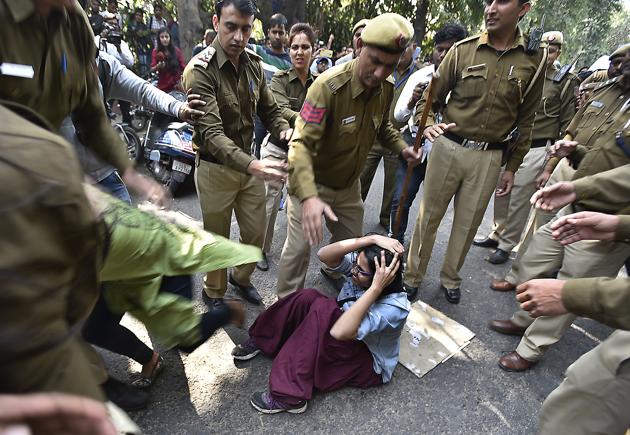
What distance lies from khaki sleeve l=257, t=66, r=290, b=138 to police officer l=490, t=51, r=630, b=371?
6.34 feet

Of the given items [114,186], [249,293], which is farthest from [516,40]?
[114,186]

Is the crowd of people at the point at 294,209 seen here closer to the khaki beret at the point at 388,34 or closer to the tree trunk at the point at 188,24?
the khaki beret at the point at 388,34

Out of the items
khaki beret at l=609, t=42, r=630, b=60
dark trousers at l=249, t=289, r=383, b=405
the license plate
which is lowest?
dark trousers at l=249, t=289, r=383, b=405

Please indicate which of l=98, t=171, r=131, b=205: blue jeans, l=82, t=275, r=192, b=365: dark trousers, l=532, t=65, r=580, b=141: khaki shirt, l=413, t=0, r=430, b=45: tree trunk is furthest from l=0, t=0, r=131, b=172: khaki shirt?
l=413, t=0, r=430, b=45: tree trunk

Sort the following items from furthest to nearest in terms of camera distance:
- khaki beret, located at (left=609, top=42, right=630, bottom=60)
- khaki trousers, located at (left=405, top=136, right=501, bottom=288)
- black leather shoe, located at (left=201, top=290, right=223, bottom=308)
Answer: khaki trousers, located at (left=405, top=136, right=501, bottom=288)
black leather shoe, located at (left=201, top=290, right=223, bottom=308)
khaki beret, located at (left=609, top=42, right=630, bottom=60)

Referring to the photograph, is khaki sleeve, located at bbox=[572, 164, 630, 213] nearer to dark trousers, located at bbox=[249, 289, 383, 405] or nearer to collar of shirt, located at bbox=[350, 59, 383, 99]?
collar of shirt, located at bbox=[350, 59, 383, 99]

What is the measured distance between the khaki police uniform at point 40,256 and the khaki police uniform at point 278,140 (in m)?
2.73

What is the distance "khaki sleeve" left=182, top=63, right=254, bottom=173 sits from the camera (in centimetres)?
237

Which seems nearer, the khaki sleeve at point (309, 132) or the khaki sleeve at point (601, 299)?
the khaki sleeve at point (601, 299)

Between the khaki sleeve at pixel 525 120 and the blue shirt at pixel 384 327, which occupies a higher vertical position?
the khaki sleeve at pixel 525 120

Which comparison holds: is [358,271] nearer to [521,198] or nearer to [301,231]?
[301,231]

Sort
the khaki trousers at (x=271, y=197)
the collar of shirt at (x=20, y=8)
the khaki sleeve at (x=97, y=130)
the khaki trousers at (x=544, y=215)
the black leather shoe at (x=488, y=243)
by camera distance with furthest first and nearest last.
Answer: the black leather shoe at (x=488, y=243) → the khaki trousers at (x=271, y=197) → the khaki trousers at (x=544, y=215) → the khaki sleeve at (x=97, y=130) → the collar of shirt at (x=20, y=8)

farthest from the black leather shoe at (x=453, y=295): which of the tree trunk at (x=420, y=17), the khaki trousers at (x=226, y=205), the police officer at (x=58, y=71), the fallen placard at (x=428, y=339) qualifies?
the tree trunk at (x=420, y=17)

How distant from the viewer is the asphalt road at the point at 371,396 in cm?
210
